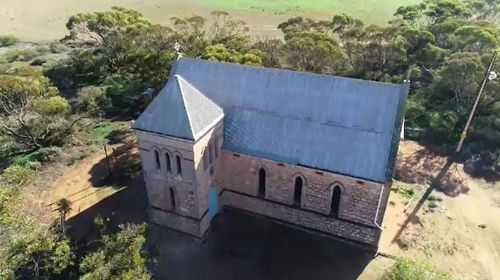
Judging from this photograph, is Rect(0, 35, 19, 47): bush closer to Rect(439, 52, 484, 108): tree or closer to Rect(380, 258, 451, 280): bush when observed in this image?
Rect(439, 52, 484, 108): tree

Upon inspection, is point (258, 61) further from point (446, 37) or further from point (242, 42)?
point (446, 37)

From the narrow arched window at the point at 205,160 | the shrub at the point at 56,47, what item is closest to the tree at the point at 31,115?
the narrow arched window at the point at 205,160

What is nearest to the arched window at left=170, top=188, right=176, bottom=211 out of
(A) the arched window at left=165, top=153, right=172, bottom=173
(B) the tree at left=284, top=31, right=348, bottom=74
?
(A) the arched window at left=165, top=153, right=172, bottom=173

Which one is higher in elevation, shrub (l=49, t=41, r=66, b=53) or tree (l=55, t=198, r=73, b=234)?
shrub (l=49, t=41, r=66, b=53)

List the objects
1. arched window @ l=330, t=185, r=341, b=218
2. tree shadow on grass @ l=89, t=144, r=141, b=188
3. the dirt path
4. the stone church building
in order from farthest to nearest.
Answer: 1. tree shadow on grass @ l=89, t=144, r=141, b=188
2. the dirt path
3. arched window @ l=330, t=185, r=341, b=218
4. the stone church building

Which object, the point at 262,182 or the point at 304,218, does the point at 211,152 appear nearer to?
the point at 262,182

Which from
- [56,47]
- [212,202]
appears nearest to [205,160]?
[212,202]

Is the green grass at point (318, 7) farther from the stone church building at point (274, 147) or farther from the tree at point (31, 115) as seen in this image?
the stone church building at point (274, 147)
